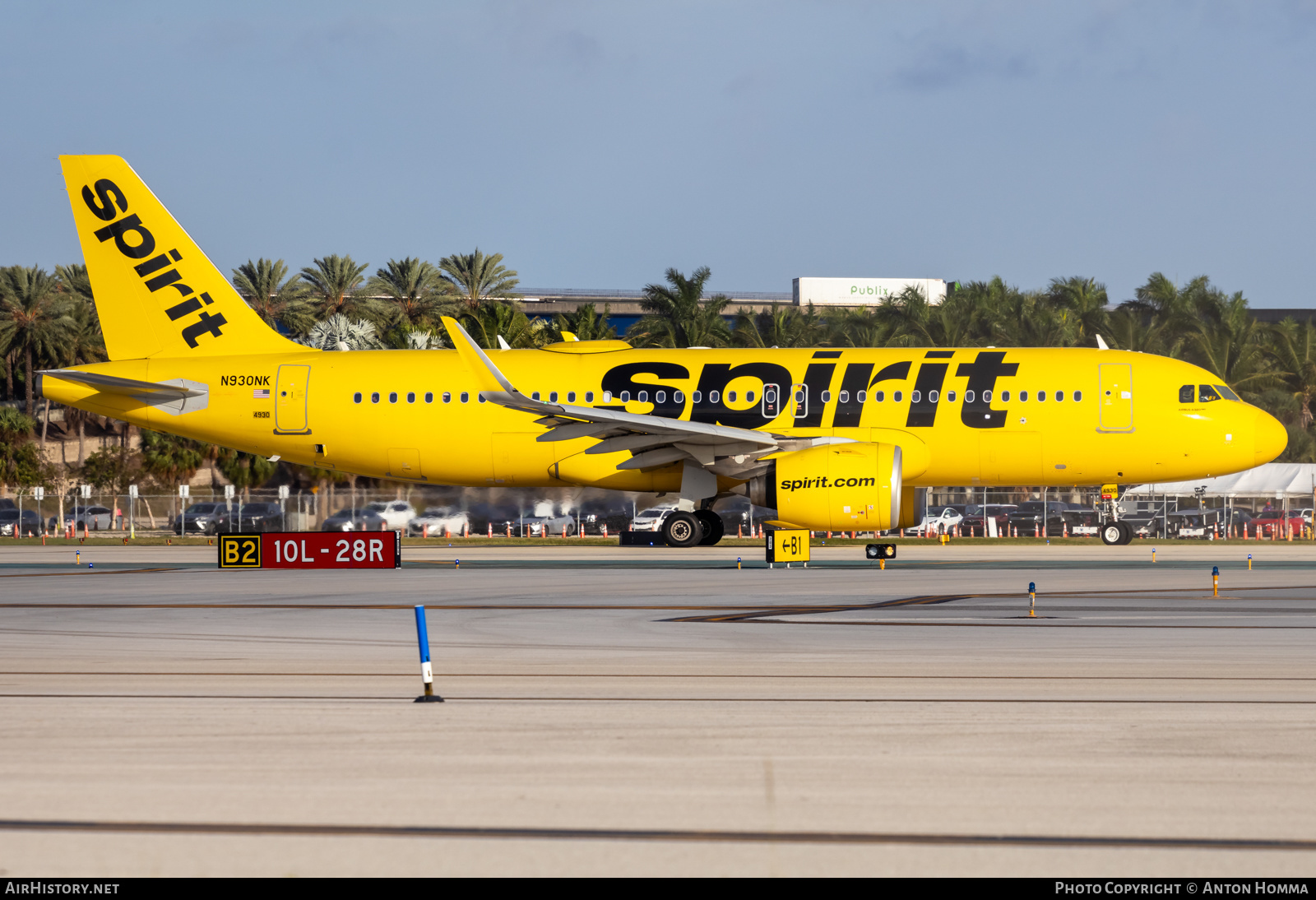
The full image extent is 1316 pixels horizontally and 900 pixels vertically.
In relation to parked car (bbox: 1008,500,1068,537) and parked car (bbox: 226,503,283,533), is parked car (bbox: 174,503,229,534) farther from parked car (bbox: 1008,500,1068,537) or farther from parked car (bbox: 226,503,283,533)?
parked car (bbox: 1008,500,1068,537)

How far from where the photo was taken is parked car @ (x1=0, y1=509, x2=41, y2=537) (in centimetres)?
6102

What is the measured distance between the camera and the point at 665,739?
961cm

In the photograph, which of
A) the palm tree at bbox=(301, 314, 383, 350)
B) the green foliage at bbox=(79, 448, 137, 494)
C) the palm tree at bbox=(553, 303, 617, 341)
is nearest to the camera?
the palm tree at bbox=(553, 303, 617, 341)

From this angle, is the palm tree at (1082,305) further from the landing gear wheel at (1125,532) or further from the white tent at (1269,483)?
the landing gear wheel at (1125,532)

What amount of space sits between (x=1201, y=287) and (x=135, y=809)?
89.4 meters

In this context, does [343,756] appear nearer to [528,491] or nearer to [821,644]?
[821,644]

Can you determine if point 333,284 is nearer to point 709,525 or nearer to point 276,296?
point 276,296

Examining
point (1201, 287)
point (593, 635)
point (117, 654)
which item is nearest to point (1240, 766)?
point (593, 635)

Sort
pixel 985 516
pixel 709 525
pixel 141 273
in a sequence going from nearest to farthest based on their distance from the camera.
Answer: pixel 709 525 < pixel 141 273 < pixel 985 516

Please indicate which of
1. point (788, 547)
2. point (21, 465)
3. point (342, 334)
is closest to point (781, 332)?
point (342, 334)

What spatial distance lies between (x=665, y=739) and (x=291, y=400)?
26974 mm

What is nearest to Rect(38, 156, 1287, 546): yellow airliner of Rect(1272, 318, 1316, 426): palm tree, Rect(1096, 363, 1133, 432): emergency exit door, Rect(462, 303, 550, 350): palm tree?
Rect(1096, 363, 1133, 432): emergency exit door

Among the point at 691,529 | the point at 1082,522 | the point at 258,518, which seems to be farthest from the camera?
the point at 258,518

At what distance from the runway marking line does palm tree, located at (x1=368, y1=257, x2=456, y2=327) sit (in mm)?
78859
